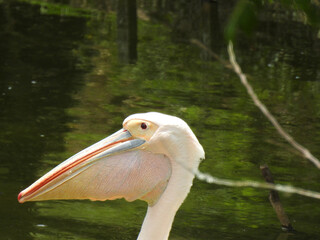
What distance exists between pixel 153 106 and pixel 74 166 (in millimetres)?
5102

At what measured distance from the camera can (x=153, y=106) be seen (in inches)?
334

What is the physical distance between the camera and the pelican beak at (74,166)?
134 inches

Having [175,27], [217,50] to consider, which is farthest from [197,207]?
[175,27]

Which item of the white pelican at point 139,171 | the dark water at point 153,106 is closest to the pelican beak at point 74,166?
the white pelican at point 139,171

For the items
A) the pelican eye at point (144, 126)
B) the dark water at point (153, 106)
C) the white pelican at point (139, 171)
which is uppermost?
the pelican eye at point (144, 126)

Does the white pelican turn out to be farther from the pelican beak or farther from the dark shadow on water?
the dark shadow on water

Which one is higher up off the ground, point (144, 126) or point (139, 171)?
point (144, 126)

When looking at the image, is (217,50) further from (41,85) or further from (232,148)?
(232,148)

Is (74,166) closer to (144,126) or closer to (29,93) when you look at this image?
(144,126)

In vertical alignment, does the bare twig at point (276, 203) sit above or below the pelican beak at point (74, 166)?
below

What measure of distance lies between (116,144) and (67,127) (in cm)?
421

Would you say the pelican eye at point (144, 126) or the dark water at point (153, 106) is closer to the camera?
the pelican eye at point (144, 126)

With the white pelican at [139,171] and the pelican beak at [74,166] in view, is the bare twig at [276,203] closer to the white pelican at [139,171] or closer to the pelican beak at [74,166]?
the white pelican at [139,171]

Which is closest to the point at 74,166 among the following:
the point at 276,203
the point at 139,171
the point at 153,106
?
the point at 139,171
